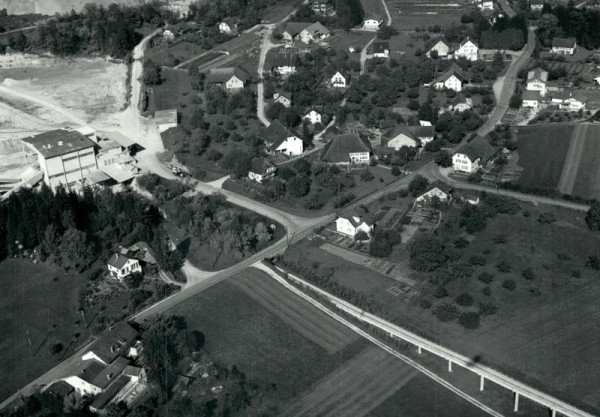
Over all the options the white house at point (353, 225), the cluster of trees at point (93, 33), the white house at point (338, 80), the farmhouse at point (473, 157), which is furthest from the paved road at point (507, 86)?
the cluster of trees at point (93, 33)

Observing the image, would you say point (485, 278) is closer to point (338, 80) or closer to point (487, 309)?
point (487, 309)

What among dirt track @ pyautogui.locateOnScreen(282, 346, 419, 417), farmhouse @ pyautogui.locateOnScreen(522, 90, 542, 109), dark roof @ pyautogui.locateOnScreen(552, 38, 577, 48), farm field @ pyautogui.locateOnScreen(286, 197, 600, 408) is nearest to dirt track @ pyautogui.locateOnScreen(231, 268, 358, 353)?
dirt track @ pyautogui.locateOnScreen(282, 346, 419, 417)

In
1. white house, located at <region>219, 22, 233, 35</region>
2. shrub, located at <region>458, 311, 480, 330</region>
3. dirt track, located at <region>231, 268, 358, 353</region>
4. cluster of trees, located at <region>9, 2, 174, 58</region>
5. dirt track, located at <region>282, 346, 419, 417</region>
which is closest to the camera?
dirt track, located at <region>282, 346, 419, 417</region>

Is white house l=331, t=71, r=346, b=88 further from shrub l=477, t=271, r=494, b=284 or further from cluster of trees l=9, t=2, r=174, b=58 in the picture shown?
shrub l=477, t=271, r=494, b=284

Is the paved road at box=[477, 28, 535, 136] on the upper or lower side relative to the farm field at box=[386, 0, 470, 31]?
lower

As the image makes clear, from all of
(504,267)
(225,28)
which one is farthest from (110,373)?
(225,28)

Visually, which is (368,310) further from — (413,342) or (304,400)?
(304,400)

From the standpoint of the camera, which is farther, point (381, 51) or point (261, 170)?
point (381, 51)
